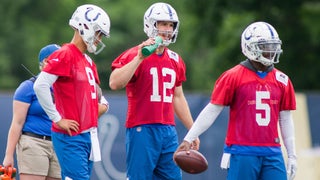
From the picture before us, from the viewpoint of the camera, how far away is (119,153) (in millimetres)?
13820

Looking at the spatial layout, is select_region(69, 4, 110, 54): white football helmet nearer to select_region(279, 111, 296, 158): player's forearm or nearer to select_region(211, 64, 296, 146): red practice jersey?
select_region(211, 64, 296, 146): red practice jersey

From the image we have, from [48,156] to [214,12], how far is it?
543 inches

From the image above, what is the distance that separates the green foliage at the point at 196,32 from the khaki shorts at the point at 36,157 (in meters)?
13.7

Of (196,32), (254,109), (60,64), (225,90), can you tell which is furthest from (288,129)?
(196,32)

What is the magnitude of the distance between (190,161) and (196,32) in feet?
49.6

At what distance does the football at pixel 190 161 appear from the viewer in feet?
29.9

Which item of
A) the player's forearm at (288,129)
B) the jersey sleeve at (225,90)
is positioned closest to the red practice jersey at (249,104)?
the jersey sleeve at (225,90)

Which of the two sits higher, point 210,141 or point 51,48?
point 51,48

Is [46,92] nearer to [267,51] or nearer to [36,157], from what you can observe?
[36,157]

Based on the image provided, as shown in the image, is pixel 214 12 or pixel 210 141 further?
pixel 214 12

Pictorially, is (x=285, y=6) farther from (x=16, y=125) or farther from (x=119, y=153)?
(x=16, y=125)

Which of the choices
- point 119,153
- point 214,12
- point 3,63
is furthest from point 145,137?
point 3,63

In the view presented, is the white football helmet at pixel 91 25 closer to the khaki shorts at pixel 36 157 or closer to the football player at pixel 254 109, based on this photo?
the football player at pixel 254 109

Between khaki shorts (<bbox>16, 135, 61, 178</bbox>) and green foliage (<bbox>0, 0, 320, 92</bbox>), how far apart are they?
1367 cm
